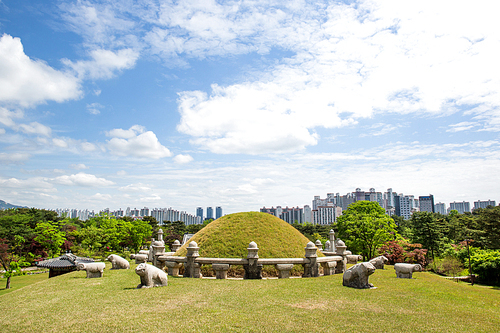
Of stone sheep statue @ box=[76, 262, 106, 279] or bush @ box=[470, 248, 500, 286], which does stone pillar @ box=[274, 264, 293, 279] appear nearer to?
stone sheep statue @ box=[76, 262, 106, 279]

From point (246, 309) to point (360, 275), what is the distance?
284 inches

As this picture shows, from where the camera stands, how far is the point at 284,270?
60.8 ft

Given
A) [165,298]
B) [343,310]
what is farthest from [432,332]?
[165,298]

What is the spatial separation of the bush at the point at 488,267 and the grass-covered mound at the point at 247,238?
28.1 meters

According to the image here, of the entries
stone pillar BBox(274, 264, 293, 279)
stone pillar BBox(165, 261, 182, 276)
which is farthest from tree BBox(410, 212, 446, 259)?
stone pillar BBox(165, 261, 182, 276)

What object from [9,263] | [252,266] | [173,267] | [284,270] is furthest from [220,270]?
[9,263]

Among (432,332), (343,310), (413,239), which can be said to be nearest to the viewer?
(432,332)

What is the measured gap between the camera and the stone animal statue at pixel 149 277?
47.2 ft

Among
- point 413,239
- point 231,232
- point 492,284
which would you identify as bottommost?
point 492,284

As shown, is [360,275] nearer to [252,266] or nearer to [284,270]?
[284,270]

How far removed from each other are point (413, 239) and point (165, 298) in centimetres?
5521

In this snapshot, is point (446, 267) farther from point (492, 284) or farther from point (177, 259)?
point (177, 259)

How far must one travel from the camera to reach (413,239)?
5391 cm

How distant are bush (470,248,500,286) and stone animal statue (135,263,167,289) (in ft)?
133
